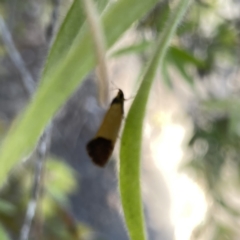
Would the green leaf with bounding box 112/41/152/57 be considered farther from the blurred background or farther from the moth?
the moth

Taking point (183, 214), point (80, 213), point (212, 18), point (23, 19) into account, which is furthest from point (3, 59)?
point (183, 214)

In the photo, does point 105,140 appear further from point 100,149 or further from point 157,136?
point 157,136

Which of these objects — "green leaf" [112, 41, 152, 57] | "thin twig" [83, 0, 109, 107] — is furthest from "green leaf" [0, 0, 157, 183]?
"green leaf" [112, 41, 152, 57]

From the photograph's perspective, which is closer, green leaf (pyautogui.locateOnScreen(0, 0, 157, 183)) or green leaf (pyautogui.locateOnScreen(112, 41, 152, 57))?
green leaf (pyautogui.locateOnScreen(0, 0, 157, 183))

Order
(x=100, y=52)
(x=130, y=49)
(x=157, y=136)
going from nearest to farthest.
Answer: (x=100, y=52)
(x=130, y=49)
(x=157, y=136)

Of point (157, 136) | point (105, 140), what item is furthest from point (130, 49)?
point (157, 136)

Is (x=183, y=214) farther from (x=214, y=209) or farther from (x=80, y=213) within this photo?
(x=214, y=209)

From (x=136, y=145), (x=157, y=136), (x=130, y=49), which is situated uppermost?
(x=157, y=136)
